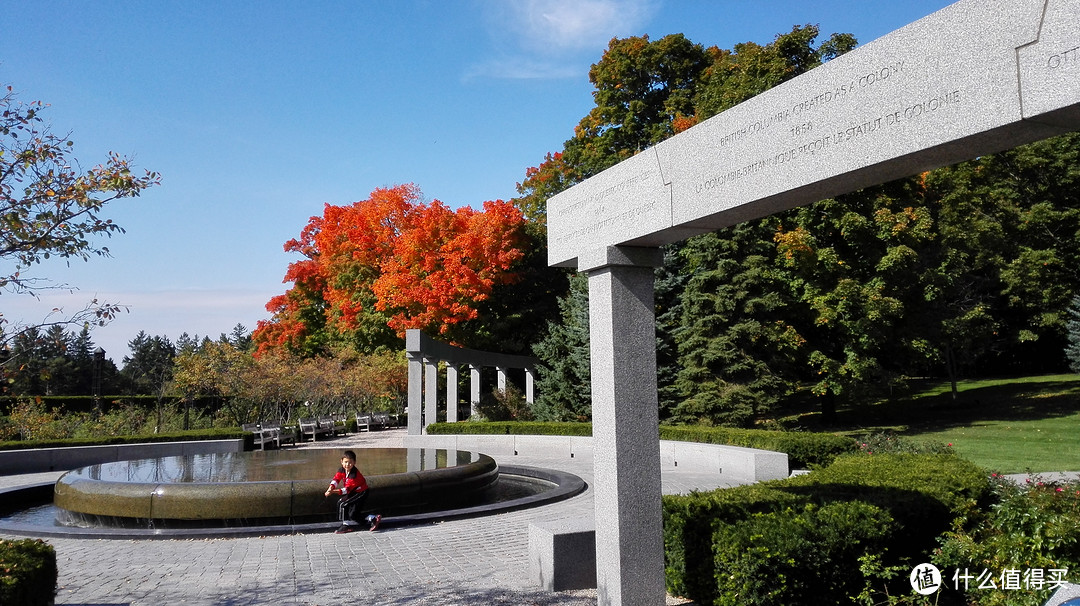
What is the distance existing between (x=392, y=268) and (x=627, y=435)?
32.2 m

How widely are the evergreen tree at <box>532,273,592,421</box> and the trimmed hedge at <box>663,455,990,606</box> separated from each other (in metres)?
20.4

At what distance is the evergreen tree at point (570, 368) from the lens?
2869 centimetres

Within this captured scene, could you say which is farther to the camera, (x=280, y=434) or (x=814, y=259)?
(x=280, y=434)

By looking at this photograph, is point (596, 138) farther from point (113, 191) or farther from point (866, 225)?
point (113, 191)

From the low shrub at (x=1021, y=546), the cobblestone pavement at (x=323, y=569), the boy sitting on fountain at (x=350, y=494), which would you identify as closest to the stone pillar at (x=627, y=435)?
the cobblestone pavement at (x=323, y=569)

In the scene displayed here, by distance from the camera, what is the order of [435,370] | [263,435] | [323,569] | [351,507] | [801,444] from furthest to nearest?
[435,370] → [263,435] → [801,444] → [351,507] → [323,569]

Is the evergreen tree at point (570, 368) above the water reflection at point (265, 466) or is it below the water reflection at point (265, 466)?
above

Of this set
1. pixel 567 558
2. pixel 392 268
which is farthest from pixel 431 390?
pixel 567 558

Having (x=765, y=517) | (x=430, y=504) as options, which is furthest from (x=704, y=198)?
(x=430, y=504)

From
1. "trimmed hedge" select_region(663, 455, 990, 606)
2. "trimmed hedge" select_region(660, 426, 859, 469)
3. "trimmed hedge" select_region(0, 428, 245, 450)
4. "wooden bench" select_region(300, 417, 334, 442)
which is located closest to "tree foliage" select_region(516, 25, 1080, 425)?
"trimmed hedge" select_region(660, 426, 859, 469)

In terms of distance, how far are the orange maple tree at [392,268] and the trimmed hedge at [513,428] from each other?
29.0ft

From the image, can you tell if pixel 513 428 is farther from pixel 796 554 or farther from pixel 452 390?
pixel 796 554

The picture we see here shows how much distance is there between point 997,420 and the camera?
94.5 feet

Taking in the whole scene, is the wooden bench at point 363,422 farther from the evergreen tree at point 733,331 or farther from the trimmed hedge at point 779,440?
the evergreen tree at point 733,331
